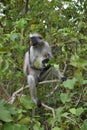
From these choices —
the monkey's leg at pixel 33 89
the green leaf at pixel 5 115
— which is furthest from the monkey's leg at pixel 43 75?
the green leaf at pixel 5 115

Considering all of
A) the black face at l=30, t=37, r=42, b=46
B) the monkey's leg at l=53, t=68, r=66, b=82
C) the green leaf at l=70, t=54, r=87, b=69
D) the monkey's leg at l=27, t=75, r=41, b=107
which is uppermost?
the green leaf at l=70, t=54, r=87, b=69

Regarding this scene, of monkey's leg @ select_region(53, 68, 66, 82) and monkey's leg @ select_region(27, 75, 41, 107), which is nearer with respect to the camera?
monkey's leg @ select_region(53, 68, 66, 82)

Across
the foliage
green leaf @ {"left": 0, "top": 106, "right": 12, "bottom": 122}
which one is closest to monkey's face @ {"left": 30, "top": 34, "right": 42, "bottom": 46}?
the foliage

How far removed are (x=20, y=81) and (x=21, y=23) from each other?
6.69ft

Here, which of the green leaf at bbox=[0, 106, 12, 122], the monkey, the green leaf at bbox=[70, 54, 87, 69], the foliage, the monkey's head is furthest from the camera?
the monkey's head

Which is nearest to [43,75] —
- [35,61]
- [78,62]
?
[35,61]

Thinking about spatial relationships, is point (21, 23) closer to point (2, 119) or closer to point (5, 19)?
point (2, 119)

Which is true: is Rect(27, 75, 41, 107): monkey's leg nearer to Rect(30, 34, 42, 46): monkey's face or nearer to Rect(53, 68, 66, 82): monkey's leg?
Rect(53, 68, 66, 82): monkey's leg

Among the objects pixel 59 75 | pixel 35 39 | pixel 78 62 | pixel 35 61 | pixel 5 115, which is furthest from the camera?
pixel 35 61

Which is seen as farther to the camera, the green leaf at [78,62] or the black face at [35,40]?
the black face at [35,40]

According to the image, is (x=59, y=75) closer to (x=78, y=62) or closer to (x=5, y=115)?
(x=78, y=62)

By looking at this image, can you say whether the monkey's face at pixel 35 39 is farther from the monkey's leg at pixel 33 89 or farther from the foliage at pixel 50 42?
the monkey's leg at pixel 33 89

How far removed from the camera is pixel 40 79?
6.20m

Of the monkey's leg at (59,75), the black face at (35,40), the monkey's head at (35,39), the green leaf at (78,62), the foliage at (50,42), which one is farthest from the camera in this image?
the black face at (35,40)
